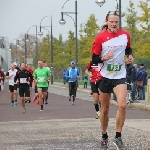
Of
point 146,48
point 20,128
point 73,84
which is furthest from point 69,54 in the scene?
point 20,128

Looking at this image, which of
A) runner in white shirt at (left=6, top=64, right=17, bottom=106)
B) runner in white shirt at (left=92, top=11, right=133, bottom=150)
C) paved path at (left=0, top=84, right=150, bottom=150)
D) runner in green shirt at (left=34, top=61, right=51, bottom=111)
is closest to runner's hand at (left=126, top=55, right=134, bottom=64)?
runner in white shirt at (left=92, top=11, right=133, bottom=150)

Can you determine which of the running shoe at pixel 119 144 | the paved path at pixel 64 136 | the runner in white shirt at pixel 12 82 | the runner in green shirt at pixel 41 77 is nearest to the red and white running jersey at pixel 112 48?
the running shoe at pixel 119 144

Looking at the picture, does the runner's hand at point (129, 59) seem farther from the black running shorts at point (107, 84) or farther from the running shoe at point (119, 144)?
the running shoe at point (119, 144)

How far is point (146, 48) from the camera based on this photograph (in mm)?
40062

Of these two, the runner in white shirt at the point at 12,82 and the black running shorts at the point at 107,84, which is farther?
the runner in white shirt at the point at 12,82

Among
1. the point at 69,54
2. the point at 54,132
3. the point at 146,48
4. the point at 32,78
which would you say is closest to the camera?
the point at 54,132

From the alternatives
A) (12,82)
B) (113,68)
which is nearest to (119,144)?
(113,68)

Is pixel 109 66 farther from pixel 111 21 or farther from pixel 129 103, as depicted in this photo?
pixel 129 103

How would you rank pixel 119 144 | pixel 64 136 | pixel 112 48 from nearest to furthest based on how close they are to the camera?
1. pixel 119 144
2. pixel 112 48
3. pixel 64 136

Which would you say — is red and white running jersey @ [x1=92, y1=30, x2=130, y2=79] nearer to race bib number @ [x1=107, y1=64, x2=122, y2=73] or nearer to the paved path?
race bib number @ [x1=107, y1=64, x2=122, y2=73]

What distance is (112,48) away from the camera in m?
8.74

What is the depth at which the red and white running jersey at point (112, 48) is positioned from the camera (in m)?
8.73

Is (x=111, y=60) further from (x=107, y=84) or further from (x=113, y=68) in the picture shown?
(x=107, y=84)

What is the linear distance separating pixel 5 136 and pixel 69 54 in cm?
6853
